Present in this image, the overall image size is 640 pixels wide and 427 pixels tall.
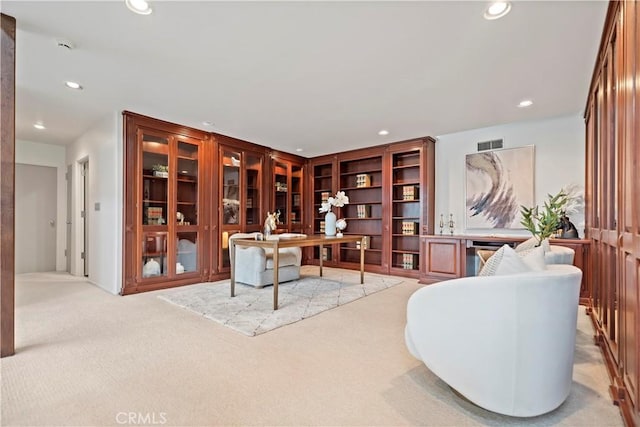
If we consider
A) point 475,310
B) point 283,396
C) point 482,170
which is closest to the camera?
point 475,310

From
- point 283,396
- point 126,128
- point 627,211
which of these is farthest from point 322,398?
point 126,128

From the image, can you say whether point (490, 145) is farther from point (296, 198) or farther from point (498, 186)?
point (296, 198)

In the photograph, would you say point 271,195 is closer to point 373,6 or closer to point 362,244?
point 362,244

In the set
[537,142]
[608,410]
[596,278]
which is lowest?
[608,410]

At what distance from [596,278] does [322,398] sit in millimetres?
2960

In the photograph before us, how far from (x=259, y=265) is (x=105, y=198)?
2.36 m

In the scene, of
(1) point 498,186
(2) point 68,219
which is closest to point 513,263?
(1) point 498,186

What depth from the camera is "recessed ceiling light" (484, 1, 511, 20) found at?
1993 millimetres

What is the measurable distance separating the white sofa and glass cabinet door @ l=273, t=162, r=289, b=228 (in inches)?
196

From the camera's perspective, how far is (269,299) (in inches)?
146

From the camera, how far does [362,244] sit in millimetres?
4863

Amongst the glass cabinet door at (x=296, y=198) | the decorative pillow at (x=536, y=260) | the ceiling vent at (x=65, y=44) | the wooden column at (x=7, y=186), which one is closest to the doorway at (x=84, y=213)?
the ceiling vent at (x=65, y=44)

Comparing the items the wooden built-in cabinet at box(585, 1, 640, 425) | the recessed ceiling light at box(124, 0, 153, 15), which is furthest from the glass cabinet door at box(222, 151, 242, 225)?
the wooden built-in cabinet at box(585, 1, 640, 425)

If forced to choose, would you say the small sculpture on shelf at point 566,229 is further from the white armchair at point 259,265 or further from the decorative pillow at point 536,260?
the white armchair at point 259,265
